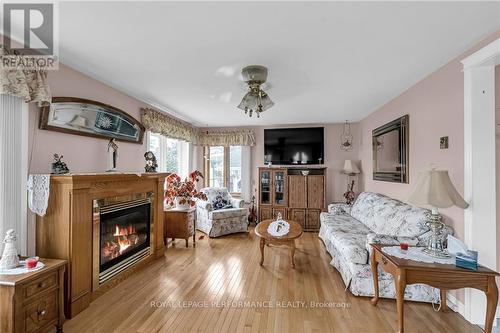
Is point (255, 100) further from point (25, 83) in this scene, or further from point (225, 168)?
point (225, 168)

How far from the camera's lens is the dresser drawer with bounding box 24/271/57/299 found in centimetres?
166

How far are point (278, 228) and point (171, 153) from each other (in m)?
2.84

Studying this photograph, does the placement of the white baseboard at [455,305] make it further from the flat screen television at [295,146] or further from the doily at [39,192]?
the doily at [39,192]

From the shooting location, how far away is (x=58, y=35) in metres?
1.87

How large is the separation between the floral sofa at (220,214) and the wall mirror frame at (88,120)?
1908 millimetres

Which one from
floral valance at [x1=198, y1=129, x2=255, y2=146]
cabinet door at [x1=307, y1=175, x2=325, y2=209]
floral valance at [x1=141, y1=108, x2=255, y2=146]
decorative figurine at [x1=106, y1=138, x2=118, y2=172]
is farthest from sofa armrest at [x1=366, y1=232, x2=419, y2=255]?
floral valance at [x1=198, y1=129, x2=255, y2=146]

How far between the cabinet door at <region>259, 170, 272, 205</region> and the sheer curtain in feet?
13.0

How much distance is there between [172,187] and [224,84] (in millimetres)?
2135

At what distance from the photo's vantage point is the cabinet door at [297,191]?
5.05 m

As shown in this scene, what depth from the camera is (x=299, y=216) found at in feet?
16.7

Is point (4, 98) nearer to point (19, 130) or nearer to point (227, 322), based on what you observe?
point (19, 130)

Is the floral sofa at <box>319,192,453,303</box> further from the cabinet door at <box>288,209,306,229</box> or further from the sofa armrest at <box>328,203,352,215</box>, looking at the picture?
the cabinet door at <box>288,209,306,229</box>

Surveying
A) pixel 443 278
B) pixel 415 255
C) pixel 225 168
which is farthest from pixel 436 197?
pixel 225 168

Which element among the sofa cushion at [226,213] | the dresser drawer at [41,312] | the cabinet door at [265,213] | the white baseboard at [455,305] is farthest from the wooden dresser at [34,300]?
the cabinet door at [265,213]
